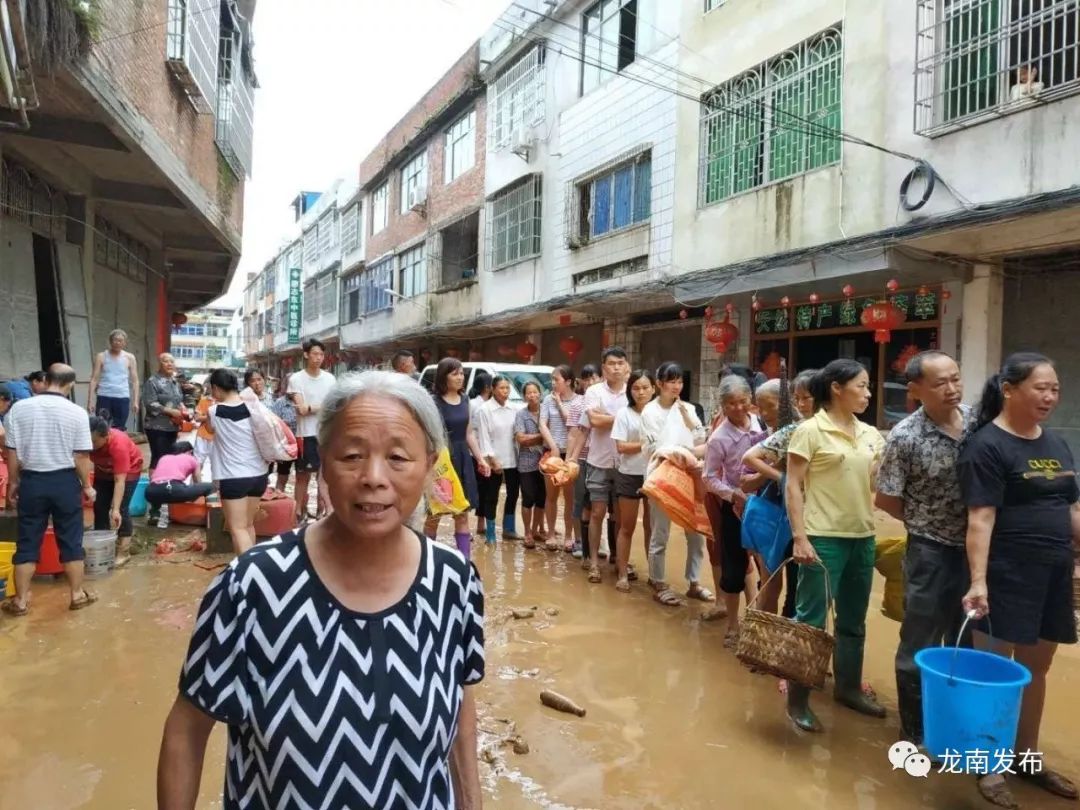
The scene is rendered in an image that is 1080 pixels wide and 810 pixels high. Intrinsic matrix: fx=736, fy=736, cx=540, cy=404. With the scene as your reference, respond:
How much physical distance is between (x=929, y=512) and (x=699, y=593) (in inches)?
102

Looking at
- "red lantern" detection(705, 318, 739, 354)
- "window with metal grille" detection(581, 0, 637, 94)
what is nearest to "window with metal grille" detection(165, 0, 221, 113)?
"window with metal grille" detection(581, 0, 637, 94)

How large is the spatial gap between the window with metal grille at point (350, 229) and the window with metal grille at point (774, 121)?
68.2 feet

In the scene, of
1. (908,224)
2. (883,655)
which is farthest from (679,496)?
(908,224)

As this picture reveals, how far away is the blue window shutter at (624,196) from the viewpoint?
44.6 ft

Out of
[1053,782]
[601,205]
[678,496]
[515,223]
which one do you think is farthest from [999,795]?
[515,223]

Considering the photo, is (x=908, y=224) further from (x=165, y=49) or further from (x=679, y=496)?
(x=165, y=49)

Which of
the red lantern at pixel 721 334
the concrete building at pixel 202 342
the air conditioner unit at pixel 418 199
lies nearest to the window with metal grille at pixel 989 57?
the red lantern at pixel 721 334

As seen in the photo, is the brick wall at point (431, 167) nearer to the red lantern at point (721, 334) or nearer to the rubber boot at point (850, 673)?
the red lantern at point (721, 334)

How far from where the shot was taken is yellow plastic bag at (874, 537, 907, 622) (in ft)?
12.8

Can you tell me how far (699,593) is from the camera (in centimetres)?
565

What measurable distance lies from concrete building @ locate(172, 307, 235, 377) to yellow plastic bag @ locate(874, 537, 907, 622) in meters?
79.5

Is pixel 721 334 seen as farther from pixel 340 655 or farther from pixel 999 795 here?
pixel 340 655

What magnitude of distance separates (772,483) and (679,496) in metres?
0.98

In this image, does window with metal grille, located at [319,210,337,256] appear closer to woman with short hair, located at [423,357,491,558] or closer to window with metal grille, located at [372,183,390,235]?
window with metal grille, located at [372,183,390,235]
